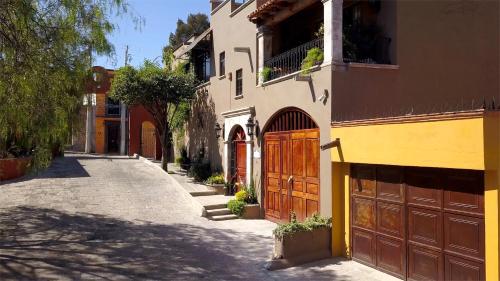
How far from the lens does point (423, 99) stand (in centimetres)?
1123

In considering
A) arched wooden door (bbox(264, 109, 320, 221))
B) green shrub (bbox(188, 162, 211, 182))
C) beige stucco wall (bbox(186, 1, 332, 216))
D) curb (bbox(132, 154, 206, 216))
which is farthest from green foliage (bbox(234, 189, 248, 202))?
green shrub (bbox(188, 162, 211, 182))

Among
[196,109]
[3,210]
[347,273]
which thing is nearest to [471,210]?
[347,273]

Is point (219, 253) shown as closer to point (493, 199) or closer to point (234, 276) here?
point (234, 276)

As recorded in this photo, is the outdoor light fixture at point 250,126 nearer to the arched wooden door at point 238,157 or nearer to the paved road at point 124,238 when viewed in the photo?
the arched wooden door at point 238,157

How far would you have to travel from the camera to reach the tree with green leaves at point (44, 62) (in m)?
9.18

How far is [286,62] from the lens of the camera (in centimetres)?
1378

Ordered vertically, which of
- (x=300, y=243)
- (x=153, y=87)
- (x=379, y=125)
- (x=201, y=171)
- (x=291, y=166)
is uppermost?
(x=153, y=87)

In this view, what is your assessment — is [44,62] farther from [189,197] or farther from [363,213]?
[189,197]

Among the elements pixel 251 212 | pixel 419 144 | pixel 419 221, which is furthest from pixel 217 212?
pixel 419 144

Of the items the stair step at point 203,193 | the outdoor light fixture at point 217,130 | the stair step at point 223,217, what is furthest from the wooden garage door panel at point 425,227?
the outdoor light fixture at point 217,130

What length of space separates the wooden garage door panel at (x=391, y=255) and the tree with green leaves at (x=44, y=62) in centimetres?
687

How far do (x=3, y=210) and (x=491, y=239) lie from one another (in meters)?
13.5

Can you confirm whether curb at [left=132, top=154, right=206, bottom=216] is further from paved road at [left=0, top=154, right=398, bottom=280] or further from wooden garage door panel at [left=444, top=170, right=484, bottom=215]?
wooden garage door panel at [left=444, top=170, right=484, bottom=215]

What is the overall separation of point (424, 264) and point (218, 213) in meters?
7.86
